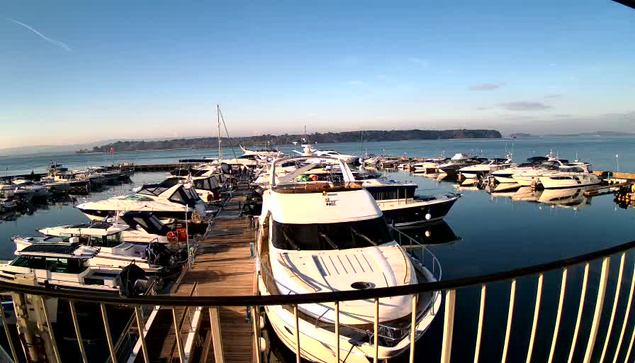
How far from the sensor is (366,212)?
8461 mm

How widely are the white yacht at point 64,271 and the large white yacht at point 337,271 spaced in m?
6.18

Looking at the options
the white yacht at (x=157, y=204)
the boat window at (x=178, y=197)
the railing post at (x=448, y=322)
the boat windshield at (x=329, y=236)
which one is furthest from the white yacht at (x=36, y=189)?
the railing post at (x=448, y=322)

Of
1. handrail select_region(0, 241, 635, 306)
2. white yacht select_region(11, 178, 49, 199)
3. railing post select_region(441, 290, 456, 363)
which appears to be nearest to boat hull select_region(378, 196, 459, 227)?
railing post select_region(441, 290, 456, 363)

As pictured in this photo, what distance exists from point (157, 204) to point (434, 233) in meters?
17.3

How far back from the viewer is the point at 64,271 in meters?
11.9

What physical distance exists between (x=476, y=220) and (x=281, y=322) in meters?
22.8

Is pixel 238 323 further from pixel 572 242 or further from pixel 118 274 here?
pixel 572 242

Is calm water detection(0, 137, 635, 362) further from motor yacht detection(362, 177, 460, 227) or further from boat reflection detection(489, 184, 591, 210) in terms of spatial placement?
motor yacht detection(362, 177, 460, 227)

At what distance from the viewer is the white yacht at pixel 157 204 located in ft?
62.4

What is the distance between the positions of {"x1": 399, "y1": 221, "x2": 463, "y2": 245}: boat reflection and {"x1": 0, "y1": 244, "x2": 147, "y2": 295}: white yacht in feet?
51.3

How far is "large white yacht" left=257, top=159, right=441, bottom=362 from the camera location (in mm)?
5688

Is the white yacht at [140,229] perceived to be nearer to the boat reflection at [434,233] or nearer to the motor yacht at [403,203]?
the motor yacht at [403,203]

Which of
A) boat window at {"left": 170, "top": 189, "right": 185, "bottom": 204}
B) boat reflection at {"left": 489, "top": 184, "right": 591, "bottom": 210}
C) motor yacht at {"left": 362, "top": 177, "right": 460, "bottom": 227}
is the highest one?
boat window at {"left": 170, "top": 189, "right": 185, "bottom": 204}

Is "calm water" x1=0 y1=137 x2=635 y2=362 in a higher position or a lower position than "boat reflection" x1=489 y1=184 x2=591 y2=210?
higher
